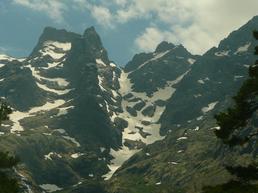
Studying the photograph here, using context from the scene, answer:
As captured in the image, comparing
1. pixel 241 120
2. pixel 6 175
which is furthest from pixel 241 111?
pixel 6 175

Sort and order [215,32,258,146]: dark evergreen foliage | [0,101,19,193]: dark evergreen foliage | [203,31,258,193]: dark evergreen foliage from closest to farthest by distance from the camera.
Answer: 1. [203,31,258,193]: dark evergreen foliage
2. [215,32,258,146]: dark evergreen foliage
3. [0,101,19,193]: dark evergreen foliage

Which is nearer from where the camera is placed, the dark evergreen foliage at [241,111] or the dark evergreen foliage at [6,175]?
the dark evergreen foliage at [241,111]

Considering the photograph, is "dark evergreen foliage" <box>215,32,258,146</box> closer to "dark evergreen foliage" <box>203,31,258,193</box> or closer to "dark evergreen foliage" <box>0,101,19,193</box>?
"dark evergreen foliage" <box>203,31,258,193</box>

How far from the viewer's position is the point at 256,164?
41.6 metres

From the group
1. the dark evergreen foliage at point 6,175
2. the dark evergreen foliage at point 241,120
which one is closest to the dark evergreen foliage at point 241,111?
the dark evergreen foliage at point 241,120

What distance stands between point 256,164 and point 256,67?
761cm

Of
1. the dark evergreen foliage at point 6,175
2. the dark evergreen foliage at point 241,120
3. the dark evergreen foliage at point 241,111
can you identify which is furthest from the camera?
the dark evergreen foliage at point 6,175

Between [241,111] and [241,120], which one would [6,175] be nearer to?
[241,120]

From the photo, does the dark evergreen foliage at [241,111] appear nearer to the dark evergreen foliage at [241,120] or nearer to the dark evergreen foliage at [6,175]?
the dark evergreen foliage at [241,120]

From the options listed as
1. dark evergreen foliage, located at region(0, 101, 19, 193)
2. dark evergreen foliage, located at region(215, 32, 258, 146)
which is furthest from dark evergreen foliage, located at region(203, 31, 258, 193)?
dark evergreen foliage, located at region(0, 101, 19, 193)

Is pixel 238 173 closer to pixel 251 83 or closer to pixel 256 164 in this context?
pixel 256 164

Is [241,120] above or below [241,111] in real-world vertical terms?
below

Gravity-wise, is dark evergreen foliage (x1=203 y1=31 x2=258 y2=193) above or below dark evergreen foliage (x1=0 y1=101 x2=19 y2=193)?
below

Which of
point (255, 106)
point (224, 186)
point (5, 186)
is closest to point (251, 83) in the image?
point (255, 106)
